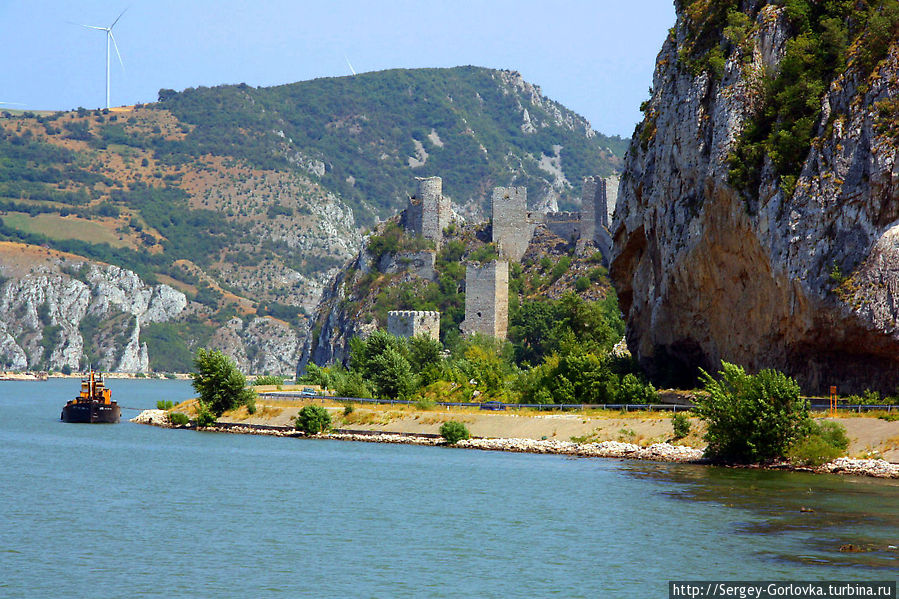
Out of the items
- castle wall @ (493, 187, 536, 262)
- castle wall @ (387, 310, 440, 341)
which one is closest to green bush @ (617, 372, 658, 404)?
castle wall @ (387, 310, 440, 341)

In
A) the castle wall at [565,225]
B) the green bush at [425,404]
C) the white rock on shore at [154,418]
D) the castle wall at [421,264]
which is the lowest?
the white rock on shore at [154,418]

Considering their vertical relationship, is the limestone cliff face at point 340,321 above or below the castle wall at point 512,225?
below

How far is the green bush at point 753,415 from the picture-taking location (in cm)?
4272

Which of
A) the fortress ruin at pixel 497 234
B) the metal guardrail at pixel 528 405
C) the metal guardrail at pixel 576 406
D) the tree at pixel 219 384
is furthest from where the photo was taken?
the fortress ruin at pixel 497 234

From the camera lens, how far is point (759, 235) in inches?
1929

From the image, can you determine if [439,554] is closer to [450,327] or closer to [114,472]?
[114,472]

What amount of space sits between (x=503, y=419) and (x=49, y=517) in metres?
27.4

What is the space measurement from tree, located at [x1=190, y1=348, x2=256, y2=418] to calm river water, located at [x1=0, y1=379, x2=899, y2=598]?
16.0m

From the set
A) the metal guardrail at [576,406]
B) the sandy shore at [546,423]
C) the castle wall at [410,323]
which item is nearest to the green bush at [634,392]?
the metal guardrail at [576,406]

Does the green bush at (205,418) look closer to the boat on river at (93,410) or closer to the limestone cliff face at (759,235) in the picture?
the boat on river at (93,410)

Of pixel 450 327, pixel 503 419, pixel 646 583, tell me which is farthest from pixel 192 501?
pixel 450 327

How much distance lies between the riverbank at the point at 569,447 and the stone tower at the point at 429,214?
5482cm

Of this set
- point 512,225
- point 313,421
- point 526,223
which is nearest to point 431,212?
point 512,225

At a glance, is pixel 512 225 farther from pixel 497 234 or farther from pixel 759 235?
pixel 759 235
